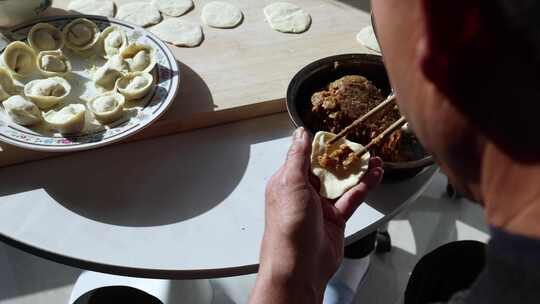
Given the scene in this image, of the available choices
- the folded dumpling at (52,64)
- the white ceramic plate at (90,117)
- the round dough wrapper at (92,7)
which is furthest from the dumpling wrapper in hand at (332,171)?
the round dough wrapper at (92,7)

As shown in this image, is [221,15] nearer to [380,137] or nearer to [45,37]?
[45,37]

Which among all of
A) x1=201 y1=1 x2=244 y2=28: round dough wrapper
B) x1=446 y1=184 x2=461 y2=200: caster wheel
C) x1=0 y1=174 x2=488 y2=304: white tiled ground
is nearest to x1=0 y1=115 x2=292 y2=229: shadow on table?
x1=201 y1=1 x2=244 y2=28: round dough wrapper

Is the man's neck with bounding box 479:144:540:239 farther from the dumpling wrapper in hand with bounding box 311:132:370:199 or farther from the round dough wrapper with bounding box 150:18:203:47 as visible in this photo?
the round dough wrapper with bounding box 150:18:203:47

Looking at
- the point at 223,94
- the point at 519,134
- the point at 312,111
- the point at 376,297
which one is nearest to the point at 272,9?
the point at 223,94

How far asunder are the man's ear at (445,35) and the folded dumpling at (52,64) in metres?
0.86

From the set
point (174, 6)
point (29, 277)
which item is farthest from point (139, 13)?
point (29, 277)

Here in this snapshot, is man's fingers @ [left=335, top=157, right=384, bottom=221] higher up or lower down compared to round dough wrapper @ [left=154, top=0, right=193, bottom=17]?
lower down

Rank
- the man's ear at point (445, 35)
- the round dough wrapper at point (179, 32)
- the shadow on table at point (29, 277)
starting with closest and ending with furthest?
the man's ear at point (445, 35), the round dough wrapper at point (179, 32), the shadow on table at point (29, 277)

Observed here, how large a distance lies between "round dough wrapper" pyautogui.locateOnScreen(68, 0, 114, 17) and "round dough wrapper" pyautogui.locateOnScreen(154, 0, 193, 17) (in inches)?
4.8

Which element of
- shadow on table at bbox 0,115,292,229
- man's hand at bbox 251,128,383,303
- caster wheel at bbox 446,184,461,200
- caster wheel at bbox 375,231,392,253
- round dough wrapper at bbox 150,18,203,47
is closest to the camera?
man's hand at bbox 251,128,383,303

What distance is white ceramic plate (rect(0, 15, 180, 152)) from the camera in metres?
0.88

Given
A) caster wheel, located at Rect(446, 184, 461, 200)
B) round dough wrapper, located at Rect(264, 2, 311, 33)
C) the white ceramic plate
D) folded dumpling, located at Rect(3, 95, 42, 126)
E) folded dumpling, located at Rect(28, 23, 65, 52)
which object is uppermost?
folded dumpling, located at Rect(28, 23, 65, 52)

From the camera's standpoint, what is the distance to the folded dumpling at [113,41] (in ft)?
3.47

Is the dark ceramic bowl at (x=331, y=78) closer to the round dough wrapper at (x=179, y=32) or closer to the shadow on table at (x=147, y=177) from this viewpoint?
the shadow on table at (x=147, y=177)
